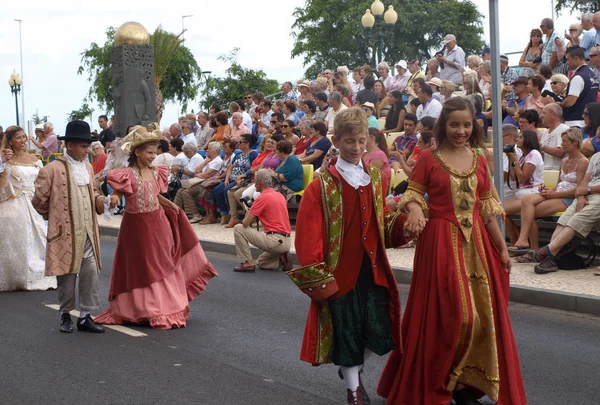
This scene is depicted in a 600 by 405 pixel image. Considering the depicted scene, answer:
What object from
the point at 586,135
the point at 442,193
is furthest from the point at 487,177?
the point at 586,135

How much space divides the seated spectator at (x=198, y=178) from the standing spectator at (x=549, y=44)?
21.0ft

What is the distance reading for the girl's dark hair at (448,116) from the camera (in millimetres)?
5559

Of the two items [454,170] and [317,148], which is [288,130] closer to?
[317,148]

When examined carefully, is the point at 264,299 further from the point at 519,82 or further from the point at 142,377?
the point at 519,82

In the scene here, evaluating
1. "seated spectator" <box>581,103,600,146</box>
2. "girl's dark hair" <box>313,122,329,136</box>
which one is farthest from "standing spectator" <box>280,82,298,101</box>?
"seated spectator" <box>581,103,600,146</box>

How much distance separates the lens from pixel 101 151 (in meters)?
22.7

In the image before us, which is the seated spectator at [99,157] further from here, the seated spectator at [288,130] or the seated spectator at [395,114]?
the seated spectator at [395,114]

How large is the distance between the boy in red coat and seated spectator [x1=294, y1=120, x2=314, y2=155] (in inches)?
445

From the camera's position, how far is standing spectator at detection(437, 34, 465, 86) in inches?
763

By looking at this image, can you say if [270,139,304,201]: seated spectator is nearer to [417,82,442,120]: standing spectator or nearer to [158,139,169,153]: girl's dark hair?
[417,82,442,120]: standing spectator

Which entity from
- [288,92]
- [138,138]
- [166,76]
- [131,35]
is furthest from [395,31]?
[138,138]

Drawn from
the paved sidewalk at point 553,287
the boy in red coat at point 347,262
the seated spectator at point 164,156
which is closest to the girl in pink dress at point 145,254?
the paved sidewalk at point 553,287

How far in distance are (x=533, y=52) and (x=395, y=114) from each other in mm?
2758

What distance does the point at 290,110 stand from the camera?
20.1m
